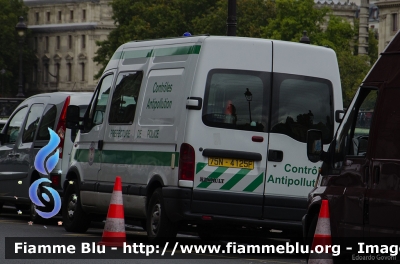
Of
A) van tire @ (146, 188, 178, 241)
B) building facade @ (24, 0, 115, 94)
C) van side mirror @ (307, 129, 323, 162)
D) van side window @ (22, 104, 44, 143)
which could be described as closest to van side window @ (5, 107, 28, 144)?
van side window @ (22, 104, 44, 143)

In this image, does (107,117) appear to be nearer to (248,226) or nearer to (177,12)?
(248,226)

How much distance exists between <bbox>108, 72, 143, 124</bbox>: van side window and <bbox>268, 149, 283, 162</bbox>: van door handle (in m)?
2.24

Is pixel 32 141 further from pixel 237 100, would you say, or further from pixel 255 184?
pixel 255 184

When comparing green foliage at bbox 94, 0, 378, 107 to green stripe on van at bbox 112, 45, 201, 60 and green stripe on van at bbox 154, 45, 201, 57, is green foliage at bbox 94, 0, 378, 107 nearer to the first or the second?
green stripe on van at bbox 112, 45, 201, 60

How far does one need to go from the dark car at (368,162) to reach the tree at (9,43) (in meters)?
146

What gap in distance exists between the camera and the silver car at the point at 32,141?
21406mm

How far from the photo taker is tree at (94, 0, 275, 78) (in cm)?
10762

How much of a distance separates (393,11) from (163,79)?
112562mm

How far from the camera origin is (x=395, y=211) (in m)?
11.9

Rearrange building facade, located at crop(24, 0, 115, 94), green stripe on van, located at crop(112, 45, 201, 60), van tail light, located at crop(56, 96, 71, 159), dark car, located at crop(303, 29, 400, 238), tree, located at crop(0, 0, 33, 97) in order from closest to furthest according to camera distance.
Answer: dark car, located at crop(303, 29, 400, 238) → green stripe on van, located at crop(112, 45, 201, 60) → van tail light, located at crop(56, 96, 71, 159) → tree, located at crop(0, 0, 33, 97) → building facade, located at crop(24, 0, 115, 94)

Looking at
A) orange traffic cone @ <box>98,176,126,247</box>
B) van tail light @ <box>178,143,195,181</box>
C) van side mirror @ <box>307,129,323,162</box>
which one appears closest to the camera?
van side mirror @ <box>307,129,323,162</box>

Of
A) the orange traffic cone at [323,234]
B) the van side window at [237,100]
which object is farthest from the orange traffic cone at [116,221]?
the orange traffic cone at [323,234]

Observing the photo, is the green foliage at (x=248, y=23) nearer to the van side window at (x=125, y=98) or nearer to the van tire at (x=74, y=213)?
the van tire at (x=74, y=213)

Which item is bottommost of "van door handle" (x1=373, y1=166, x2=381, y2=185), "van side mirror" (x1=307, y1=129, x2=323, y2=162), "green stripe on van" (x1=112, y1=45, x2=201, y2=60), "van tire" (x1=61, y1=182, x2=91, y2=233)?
"van tire" (x1=61, y1=182, x2=91, y2=233)
